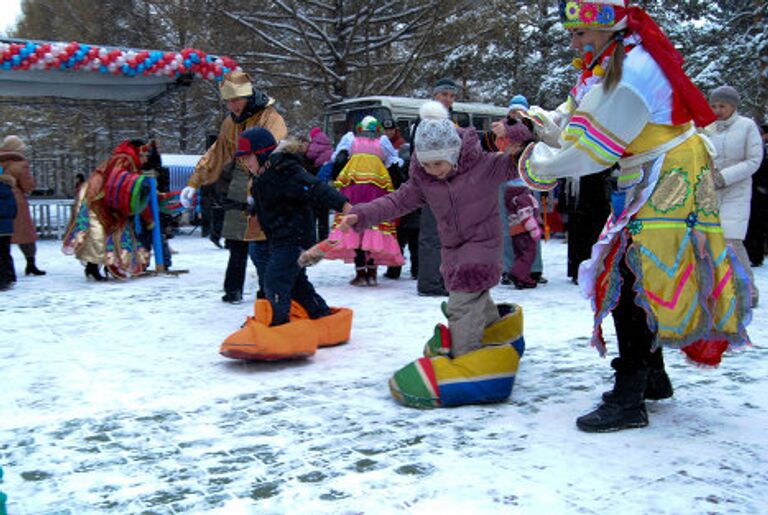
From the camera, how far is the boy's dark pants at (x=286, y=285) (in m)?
4.83

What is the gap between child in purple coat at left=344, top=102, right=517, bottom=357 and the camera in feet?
12.3

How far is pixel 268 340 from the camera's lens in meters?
4.44

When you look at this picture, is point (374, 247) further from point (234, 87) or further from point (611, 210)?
point (611, 210)

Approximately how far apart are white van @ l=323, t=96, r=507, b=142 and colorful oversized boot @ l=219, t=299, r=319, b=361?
36.0 feet

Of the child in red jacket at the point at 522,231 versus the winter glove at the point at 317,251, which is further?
the child in red jacket at the point at 522,231

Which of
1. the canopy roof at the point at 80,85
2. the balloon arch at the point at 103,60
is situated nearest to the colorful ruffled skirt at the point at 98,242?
the balloon arch at the point at 103,60

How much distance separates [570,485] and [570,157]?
1.27 meters

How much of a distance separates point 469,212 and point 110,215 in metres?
5.96

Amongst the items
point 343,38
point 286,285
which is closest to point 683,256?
point 286,285

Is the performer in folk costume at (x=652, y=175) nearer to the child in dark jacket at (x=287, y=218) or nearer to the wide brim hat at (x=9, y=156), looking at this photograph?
the child in dark jacket at (x=287, y=218)

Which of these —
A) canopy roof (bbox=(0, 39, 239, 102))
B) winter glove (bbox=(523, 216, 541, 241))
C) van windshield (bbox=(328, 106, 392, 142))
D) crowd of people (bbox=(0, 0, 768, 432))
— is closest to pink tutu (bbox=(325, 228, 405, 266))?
winter glove (bbox=(523, 216, 541, 241))

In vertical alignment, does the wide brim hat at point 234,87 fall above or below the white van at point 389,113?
below

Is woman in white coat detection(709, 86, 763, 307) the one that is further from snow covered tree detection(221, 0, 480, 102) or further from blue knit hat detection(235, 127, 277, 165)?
snow covered tree detection(221, 0, 480, 102)

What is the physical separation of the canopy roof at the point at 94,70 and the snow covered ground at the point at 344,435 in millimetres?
7759
